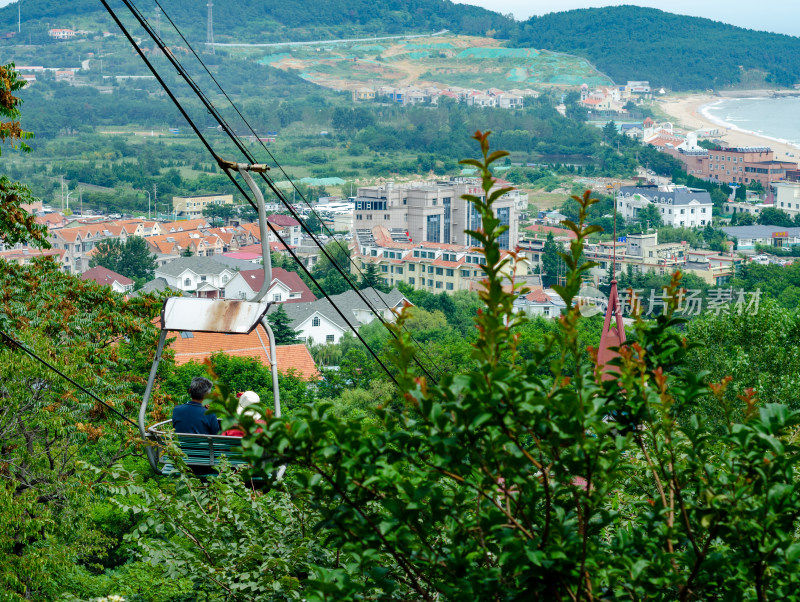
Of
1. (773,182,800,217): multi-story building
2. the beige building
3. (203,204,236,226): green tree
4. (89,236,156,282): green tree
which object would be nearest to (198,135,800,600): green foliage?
(89,236,156,282): green tree

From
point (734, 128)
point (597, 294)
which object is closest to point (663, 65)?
point (734, 128)

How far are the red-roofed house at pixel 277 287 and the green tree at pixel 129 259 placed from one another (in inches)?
450

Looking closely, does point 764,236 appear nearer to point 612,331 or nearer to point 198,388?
point 612,331

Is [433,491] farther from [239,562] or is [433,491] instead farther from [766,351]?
[766,351]

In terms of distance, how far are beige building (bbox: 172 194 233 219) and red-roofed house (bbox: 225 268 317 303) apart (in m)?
37.3

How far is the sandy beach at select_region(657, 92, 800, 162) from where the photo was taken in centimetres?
14900

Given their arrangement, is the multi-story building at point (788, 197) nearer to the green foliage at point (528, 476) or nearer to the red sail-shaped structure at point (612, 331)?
the red sail-shaped structure at point (612, 331)

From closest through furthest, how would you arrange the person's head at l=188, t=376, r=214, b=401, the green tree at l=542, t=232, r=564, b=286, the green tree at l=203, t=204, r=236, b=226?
the person's head at l=188, t=376, r=214, b=401 < the green tree at l=542, t=232, r=564, b=286 < the green tree at l=203, t=204, r=236, b=226

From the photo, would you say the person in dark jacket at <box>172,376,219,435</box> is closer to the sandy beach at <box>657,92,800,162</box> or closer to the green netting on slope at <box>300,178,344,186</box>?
the green netting on slope at <box>300,178,344,186</box>

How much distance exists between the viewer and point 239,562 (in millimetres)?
3695

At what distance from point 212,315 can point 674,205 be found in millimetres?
104025

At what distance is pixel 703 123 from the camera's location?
166m

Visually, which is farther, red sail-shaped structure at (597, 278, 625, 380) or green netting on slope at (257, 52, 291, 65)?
green netting on slope at (257, 52, 291, 65)

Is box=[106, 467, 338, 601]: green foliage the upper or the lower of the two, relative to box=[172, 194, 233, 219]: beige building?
upper
